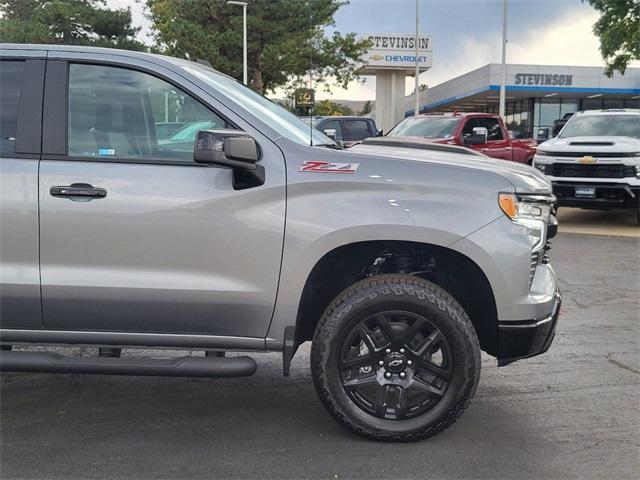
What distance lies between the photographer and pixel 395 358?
3525 millimetres

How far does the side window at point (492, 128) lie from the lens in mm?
14320

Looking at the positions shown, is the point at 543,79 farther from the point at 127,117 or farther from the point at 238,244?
the point at 238,244

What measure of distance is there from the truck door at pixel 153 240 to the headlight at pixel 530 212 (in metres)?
1.16

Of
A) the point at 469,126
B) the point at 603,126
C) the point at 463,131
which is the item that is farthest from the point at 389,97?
the point at 603,126

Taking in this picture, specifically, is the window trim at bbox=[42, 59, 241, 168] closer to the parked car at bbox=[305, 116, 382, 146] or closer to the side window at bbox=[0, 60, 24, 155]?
the side window at bbox=[0, 60, 24, 155]

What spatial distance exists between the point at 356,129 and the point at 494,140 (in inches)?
153

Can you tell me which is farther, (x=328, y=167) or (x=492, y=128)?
(x=492, y=128)

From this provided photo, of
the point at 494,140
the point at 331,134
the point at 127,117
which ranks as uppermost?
the point at 494,140

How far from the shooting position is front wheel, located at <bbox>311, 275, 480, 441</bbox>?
3436 millimetres

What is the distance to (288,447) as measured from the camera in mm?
3564

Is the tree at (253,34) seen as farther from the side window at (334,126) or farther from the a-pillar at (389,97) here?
the a-pillar at (389,97)

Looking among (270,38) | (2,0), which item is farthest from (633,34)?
(2,0)

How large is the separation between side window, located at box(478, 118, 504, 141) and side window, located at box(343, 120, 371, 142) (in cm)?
348

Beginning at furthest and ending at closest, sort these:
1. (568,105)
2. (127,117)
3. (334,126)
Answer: (568,105)
(334,126)
(127,117)
